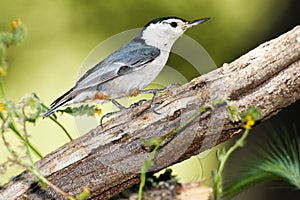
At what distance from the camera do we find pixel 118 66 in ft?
4.42

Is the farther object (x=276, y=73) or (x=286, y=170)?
Answer: (x=286, y=170)

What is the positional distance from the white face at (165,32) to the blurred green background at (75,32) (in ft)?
4.47

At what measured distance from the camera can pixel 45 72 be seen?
3162 millimetres

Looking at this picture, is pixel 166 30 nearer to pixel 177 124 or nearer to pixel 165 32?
pixel 165 32

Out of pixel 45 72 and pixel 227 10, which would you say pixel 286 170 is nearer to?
pixel 227 10

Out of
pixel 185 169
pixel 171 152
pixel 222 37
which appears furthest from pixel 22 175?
pixel 222 37

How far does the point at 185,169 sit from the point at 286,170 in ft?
4.51

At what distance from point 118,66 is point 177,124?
0.15 metres

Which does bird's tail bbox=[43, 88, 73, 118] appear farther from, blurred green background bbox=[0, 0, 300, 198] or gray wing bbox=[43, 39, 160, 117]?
blurred green background bbox=[0, 0, 300, 198]

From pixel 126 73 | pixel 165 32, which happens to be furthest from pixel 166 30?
pixel 126 73

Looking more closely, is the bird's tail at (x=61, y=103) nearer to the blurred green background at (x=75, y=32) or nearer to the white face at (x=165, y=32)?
the white face at (x=165, y=32)

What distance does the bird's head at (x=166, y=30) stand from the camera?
1370mm

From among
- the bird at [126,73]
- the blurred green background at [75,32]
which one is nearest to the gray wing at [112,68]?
the bird at [126,73]

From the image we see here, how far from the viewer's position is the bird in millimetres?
1341
